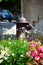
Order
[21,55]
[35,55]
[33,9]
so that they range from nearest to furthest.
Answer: [21,55]
[35,55]
[33,9]

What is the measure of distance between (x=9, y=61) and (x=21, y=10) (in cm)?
1272

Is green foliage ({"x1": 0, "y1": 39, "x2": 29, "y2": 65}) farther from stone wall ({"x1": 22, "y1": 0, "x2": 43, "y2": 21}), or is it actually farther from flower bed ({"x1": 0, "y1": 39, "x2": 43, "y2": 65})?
stone wall ({"x1": 22, "y1": 0, "x2": 43, "y2": 21})

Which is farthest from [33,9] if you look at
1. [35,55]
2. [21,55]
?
[21,55]

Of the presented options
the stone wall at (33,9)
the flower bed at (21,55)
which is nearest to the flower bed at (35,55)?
the flower bed at (21,55)

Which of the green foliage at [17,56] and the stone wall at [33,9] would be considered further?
the stone wall at [33,9]

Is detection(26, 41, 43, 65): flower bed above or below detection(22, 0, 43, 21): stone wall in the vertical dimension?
above

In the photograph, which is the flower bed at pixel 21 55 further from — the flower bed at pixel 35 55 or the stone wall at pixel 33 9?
the stone wall at pixel 33 9

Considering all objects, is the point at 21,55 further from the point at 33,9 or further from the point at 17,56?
the point at 33,9

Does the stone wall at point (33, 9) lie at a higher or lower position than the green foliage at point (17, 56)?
lower

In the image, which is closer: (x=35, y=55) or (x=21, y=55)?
(x=21, y=55)

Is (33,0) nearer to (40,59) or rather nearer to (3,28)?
(3,28)

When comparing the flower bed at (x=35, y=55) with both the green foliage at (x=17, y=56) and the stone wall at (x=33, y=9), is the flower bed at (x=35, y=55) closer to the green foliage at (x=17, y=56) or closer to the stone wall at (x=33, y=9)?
the green foliage at (x=17, y=56)

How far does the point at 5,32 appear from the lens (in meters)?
10.3

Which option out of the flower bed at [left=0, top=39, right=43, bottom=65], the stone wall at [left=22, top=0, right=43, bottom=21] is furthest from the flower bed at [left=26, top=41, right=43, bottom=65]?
the stone wall at [left=22, top=0, right=43, bottom=21]
